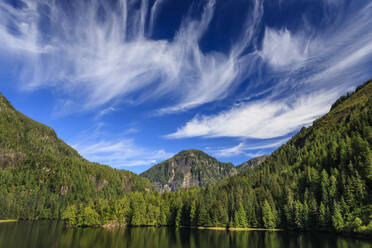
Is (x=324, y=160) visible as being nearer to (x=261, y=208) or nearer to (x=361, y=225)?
(x=261, y=208)

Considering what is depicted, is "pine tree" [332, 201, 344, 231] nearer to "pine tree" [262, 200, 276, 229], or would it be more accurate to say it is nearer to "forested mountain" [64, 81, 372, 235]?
"forested mountain" [64, 81, 372, 235]

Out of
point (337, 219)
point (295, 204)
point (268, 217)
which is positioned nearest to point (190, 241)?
point (337, 219)

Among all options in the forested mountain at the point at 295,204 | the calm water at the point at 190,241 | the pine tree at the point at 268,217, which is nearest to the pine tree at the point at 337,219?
the forested mountain at the point at 295,204

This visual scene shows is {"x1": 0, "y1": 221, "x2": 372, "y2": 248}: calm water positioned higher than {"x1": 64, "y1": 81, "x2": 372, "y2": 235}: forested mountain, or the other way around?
{"x1": 64, "y1": 81, "x2": 372, "y2": 235}: forested mountain

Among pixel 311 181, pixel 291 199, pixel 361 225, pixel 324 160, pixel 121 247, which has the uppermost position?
pixel 324 160

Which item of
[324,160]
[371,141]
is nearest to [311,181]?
[324,160]

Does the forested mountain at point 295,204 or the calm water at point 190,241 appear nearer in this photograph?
the calm water at point 190,241

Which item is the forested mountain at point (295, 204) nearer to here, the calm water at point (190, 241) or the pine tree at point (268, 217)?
the pine tree at point (268, 217)

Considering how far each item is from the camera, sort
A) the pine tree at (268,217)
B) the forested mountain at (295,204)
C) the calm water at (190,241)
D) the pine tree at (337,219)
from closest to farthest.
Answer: the calm water at (190,241), the pine tree at (337,219), the forested mountain at (295,204), the pine tree at (268,217)

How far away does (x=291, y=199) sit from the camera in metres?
132

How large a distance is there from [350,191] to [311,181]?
35280mm

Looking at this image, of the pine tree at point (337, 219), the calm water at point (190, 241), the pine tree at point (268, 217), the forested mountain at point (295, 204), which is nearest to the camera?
the calm water at point (190, 241)

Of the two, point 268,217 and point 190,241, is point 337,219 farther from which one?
point 190,241

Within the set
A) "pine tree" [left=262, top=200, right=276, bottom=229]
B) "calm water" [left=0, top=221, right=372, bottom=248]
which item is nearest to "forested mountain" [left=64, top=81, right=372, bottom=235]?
"pine tree" [left=262, top=200, right=276, bottom=229]
